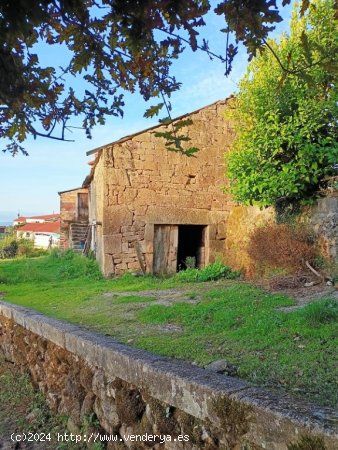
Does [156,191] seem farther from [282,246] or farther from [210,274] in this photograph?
[282,246]

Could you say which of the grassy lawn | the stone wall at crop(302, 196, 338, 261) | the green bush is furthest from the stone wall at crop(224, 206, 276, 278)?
the grassy lawn

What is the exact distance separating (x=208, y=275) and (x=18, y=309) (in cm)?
502

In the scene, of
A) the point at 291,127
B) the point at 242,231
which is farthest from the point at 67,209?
the point at 291,127

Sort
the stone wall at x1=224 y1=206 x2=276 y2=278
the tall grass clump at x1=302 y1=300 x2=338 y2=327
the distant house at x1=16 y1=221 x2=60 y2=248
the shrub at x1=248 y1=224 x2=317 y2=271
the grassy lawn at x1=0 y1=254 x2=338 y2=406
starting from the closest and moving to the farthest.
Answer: the grassy lawn at x1=0 y1=254 x2=338 y2=406
the tall grass clump at x1=302 y1=300 x2=338 y2=327
the shrub at x1=248 y1=224 x2=317 y2=271
the stone wall at x1=224 y1=206 x2=276 y2=278
the distant house at x1=16 y1=221 x2=60 y2=248

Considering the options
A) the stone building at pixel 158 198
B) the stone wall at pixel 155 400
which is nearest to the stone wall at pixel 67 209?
the stone building at pixel 158 198

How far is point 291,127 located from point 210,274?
146 inches

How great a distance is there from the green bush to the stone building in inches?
40.7

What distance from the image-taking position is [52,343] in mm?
3818

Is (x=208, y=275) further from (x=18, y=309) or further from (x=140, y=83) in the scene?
(x=140, y=83)

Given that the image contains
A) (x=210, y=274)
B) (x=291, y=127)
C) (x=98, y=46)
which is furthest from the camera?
(x=210, y=274)

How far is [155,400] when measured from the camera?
8.14ft

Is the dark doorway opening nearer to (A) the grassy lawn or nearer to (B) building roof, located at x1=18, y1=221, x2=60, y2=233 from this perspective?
(A) the grassy lawn

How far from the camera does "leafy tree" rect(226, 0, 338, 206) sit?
688 cm

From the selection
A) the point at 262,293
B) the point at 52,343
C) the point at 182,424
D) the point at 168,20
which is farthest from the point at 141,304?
the point at 168,20
